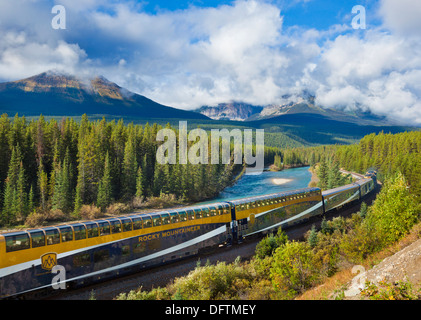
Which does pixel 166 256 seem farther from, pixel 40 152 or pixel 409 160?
pixel 409 160

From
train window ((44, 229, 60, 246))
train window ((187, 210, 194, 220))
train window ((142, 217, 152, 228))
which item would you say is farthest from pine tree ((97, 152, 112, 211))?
train window ((44, 229, 60, 246))

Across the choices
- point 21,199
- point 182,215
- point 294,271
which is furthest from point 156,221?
point 21,199

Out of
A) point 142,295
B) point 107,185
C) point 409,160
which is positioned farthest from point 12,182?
point 409,160

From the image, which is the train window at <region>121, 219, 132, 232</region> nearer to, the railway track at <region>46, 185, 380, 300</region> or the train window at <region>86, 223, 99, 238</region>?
the train window at <region>86, 223, 99, 238</region>

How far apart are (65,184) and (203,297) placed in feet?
157

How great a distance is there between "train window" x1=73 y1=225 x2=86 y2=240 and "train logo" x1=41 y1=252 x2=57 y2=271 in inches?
70.2

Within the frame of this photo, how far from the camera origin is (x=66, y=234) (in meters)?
20.5

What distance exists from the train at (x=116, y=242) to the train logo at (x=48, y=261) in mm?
62

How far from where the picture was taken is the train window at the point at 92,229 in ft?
70.9

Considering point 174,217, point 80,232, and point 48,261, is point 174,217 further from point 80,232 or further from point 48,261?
point 48,261

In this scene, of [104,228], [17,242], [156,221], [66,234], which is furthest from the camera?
[156,221]

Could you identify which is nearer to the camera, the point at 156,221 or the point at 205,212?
the point at 156,221

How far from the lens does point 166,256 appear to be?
2595cm

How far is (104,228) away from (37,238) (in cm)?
457
